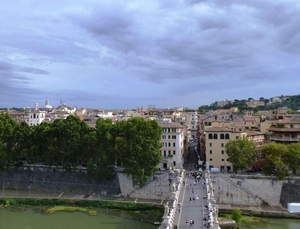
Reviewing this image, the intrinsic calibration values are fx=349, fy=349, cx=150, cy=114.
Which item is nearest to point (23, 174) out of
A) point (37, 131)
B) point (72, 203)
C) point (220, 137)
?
point (37, 131)

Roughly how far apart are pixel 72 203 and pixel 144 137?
11400 mm

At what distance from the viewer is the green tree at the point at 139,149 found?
137 ft

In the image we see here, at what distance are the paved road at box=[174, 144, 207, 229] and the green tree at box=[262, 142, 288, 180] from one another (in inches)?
306

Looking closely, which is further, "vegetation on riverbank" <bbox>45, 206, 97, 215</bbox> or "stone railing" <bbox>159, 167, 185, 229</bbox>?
"vegetation on riverbank" <bbox>45, 206, 97, 215</bbox>

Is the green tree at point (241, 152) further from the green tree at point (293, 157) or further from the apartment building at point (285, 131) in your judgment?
the apartment building at point (285, 131)

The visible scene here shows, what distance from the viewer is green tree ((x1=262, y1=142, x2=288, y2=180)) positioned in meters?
39.5

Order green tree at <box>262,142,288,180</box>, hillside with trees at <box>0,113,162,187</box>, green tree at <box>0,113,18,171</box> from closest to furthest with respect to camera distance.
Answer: green tree at <box>262,142,288,180</box> < hillside with trees at <box>0,113,162,187</box> < green tree at <box>0,113,18,171</box>

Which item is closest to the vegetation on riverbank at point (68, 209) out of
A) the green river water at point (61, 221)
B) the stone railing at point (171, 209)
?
the green river water at point (61, 221)

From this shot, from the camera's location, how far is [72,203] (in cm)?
4053

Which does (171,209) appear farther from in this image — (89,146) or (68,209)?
(89,146)

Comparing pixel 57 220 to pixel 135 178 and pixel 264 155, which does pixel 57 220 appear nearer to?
pixel 135 178

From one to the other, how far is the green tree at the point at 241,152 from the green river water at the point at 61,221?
1380 centimetres

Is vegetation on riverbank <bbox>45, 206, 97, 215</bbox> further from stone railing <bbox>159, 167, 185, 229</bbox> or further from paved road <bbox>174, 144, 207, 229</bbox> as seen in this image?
paved road <bbox>174, 144, 207, 229</bbox>

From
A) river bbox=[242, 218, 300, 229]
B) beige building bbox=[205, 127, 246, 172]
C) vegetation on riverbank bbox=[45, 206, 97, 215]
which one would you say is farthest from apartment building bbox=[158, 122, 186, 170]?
river bbox=[242, 218, 300, 229]
